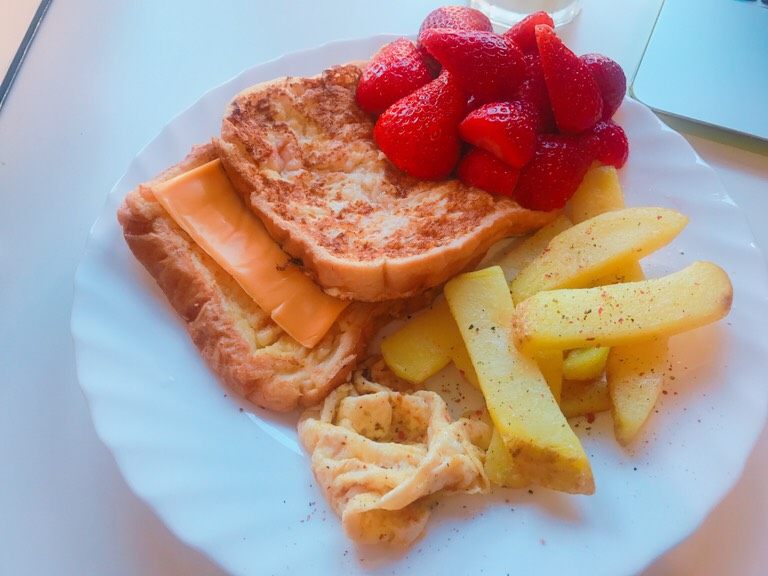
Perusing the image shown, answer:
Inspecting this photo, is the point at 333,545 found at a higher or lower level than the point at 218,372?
lower

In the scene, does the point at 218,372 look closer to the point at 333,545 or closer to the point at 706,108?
the point at 333,545

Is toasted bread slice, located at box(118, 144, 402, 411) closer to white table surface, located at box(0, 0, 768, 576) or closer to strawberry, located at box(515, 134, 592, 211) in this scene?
white table surface, located at box(0, 0, 768, 576)

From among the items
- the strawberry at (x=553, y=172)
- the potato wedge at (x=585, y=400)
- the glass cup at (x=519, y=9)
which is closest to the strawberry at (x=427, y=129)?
the strawberry at (x=553, y=172)

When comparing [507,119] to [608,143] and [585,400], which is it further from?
[585,400]

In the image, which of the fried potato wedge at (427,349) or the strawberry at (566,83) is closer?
the fried potato wedge at (427,349)

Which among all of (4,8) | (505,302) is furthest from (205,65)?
(505,302)

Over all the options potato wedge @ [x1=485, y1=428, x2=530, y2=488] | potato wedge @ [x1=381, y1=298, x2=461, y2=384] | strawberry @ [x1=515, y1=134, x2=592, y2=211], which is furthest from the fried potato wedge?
strawberry @ [x1=515, y1=134, x2=592, y2=211]

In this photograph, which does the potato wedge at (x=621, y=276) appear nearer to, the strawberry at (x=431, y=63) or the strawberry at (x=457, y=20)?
the strawberry at (x=431, y=63)
